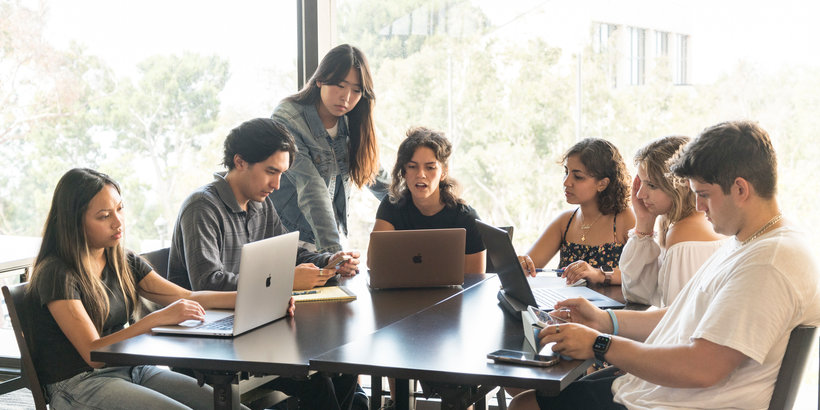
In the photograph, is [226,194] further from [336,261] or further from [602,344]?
[602,344]

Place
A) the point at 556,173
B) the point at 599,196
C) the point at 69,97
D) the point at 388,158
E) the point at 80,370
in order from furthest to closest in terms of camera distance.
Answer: the point at 69,97 < the point at 388,158 < the point at 556,173 < the point at 599,196 < the point at 80,370

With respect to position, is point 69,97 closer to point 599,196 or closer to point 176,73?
point 176,73

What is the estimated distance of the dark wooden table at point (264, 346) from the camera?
1.75 metres

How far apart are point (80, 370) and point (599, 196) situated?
6.30ft

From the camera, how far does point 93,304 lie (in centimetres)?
216

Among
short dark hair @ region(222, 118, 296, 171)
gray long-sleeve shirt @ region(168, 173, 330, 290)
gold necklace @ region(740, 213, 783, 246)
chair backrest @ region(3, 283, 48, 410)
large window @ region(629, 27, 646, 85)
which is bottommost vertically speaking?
chair backrest @ region(3, 283, 48, 410)

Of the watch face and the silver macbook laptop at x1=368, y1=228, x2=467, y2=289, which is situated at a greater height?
the silver macbook laptop at x1=368, y1=228, x2=467, y2=289

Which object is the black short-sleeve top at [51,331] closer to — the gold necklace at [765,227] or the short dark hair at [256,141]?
the short dark hair at [256,141]

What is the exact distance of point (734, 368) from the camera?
1520 mm

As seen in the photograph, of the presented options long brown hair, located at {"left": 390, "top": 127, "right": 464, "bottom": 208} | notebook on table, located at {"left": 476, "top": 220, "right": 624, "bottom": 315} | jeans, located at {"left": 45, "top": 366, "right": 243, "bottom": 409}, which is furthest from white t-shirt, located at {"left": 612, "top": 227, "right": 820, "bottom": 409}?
long brown hair, located at {"left": 390, "top": 127, "right": 464, "bottom": 208}

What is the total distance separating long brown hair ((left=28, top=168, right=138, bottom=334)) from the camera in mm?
2139

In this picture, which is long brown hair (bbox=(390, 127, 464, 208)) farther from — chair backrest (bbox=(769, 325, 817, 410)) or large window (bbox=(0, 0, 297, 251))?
chair backrest (bbox=(769, 325, 817, 410))

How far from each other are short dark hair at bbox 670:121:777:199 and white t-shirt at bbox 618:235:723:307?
628 mm

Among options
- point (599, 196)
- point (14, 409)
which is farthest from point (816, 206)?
point (14, 409)
